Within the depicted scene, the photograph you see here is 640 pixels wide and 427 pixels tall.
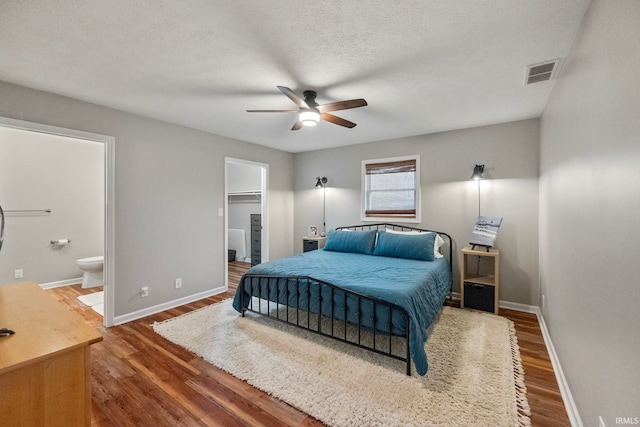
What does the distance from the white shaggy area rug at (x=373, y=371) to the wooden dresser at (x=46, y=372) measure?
48.4 inches

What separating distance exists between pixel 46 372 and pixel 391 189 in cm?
437

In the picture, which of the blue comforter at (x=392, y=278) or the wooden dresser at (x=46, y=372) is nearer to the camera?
the wooden dresser at (x=46, y=372)

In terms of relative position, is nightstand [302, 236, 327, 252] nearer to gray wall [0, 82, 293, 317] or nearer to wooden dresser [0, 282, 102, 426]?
gray wall [0, 82, 293, 317]

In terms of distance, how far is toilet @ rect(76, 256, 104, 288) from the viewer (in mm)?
4543

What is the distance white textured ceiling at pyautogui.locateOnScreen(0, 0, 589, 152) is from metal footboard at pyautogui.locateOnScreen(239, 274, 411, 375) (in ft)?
6.37

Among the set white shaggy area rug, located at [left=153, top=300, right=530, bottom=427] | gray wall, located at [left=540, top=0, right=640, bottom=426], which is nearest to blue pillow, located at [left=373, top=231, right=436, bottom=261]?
white shaggy area rug, located at [left=153, top=300, right=530, bottom=427]

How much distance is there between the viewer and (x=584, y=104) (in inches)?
63.8

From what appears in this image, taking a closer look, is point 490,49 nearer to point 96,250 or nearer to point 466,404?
point 466,404

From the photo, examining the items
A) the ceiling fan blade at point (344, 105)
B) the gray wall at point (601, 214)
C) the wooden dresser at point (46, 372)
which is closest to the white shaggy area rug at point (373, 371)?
the gray wall at point (601, 214)

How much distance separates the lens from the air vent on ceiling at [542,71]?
2.20 m

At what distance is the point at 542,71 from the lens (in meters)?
2.30

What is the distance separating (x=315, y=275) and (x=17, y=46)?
9.73 feet

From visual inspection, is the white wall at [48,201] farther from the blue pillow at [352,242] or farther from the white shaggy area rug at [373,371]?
the blue pillow at [352,242]

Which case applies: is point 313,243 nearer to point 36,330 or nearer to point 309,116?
point 309,116
